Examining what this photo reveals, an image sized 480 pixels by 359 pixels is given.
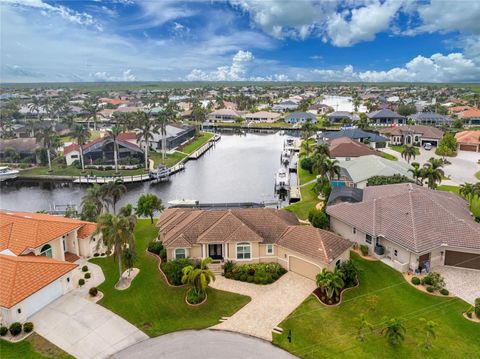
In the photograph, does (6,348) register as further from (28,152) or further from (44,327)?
(28,152)

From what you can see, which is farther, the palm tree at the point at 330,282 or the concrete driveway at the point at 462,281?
the concrete driveway at the point at 462,281

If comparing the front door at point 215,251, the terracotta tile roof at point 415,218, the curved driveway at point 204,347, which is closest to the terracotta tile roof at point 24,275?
the curved driveway at point 204,347

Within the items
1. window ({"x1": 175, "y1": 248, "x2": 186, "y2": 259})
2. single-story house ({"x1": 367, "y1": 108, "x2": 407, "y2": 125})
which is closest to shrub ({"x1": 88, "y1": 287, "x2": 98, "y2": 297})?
window ({"x1": 175, "y1": 248, "x2": 186, "y2": 259})

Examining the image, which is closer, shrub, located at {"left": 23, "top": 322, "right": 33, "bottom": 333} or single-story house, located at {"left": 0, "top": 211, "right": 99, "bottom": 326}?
shrub, located at {"left": 23, "top": 322, "right": 33, "bottom": 333}

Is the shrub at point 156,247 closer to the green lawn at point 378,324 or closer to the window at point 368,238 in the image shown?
the green lawn at point 378,324

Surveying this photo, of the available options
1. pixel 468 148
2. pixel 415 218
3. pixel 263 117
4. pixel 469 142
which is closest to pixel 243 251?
pixel 415 218

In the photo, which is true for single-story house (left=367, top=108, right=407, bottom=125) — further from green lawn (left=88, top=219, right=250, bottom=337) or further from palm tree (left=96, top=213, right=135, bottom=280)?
palm tree (left=96, top=213, right=135, bottom=280)
